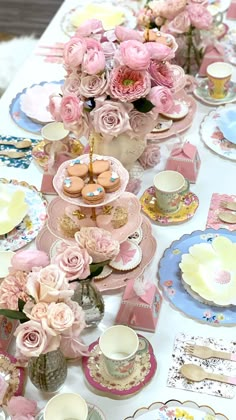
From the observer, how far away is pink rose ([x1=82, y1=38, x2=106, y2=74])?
1.58 m

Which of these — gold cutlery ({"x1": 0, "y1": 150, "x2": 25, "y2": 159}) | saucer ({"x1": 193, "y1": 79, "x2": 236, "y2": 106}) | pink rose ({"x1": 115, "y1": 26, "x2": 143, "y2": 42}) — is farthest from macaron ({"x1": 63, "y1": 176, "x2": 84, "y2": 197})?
saucer ({"x1": 193, "y1": 79, "x2": 236, "y2": 106})

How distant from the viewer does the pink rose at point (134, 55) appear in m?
1.54

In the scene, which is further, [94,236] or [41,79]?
[41,79]

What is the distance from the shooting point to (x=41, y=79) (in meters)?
2.32

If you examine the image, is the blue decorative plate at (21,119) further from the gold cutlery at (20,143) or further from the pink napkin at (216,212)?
the pink napkin at (216,212)

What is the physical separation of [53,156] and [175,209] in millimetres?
372

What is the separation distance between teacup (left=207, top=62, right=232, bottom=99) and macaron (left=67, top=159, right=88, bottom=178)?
30.5 inches

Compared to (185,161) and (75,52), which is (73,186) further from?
(185,161)

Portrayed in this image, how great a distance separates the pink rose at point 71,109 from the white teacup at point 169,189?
11.1 inches

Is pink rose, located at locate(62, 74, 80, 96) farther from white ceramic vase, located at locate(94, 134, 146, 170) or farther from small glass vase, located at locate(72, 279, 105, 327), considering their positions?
small glass vase, located at locate(72, 279, 105, 327)

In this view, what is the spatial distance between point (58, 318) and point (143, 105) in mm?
673

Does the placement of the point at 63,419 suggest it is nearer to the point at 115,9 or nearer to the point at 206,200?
the point at 206,200

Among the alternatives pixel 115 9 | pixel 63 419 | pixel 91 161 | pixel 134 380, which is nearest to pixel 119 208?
pixel 91 161

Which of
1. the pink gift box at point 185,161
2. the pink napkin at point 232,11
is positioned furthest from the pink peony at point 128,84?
the pink napkin at point 232,11
